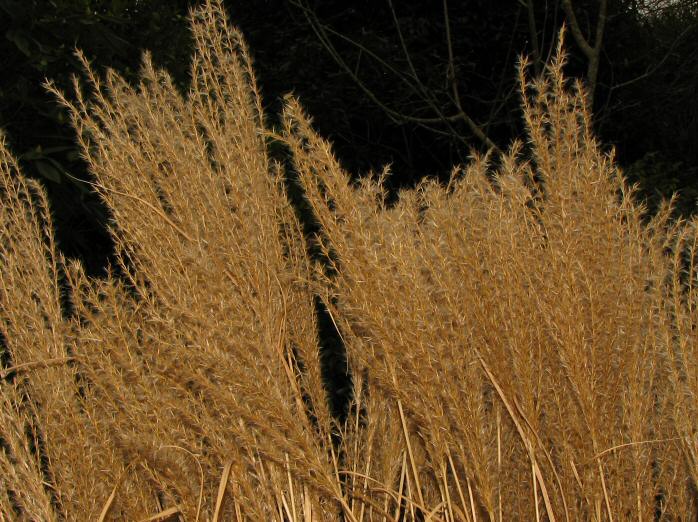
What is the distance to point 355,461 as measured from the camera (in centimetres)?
183

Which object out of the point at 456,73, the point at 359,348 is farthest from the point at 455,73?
the point at 359,348

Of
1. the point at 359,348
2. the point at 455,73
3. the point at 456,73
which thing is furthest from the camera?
the point at 456,73

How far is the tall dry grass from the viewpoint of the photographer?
139 centimetres

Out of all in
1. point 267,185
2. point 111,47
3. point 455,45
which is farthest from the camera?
point 455,45

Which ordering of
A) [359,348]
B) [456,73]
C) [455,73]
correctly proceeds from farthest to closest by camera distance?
1. [456,73]
2. [455,73]
3. [359,348]

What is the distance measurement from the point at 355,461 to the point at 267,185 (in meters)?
0.63

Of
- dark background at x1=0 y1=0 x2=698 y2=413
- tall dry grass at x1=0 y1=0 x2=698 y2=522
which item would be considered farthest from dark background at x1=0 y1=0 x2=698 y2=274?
tall dry grass at x1=0 y1=0 x2=698 y2=522

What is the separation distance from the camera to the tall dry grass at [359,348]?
139cm

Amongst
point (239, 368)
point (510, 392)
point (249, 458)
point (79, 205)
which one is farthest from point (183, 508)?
Result: point (79, 205)

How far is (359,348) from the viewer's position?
157 cm

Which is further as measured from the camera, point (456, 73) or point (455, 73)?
point (456, 73)

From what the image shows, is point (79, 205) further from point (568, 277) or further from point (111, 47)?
point (568, 277)

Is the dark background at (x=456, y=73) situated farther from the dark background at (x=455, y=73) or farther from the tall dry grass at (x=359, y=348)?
the tall dry grass at (x=359, y=348)

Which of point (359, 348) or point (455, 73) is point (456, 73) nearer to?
point (455, 73)
